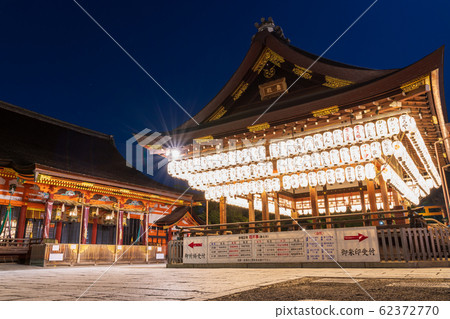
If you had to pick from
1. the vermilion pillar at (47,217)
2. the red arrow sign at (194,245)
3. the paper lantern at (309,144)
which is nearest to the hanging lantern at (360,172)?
the paper lantern at (309,144)

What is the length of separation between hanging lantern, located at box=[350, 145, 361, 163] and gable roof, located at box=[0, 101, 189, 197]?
13051 mm

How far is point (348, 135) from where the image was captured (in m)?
11.4

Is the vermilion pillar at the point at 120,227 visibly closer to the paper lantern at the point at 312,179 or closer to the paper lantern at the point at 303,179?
the paper lantern at the point at 303,179

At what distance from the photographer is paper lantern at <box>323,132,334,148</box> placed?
11.8m

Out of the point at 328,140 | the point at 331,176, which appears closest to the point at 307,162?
the point at 331,176

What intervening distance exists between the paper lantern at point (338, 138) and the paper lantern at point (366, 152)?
77 centimetres

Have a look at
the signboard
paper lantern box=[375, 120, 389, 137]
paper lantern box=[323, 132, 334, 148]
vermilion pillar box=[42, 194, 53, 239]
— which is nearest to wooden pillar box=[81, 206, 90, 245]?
vermilion pillar box=[42, 194, 53, 239]

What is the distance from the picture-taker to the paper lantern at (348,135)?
37.2 feet

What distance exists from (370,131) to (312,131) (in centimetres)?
263

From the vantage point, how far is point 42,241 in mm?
15406

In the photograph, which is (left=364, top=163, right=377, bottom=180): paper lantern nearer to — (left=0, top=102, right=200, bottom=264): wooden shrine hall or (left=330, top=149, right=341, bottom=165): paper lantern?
(left=330, top=149, right=341, bottom=165): paper lantern

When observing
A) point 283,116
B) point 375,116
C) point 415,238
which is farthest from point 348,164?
point 415,238

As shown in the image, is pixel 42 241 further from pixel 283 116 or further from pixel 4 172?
pixel 283 116
